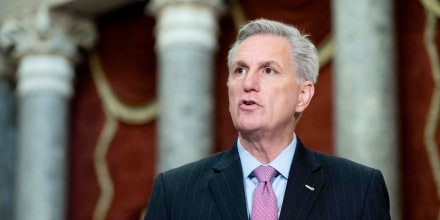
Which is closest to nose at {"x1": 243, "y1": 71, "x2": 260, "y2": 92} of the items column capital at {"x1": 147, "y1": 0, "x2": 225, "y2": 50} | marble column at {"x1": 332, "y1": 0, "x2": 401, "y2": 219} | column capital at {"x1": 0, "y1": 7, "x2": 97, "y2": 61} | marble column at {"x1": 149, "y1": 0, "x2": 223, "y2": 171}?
marble column at {"x1": 332, "y1": 0, "x2": 401, "y2": 219}

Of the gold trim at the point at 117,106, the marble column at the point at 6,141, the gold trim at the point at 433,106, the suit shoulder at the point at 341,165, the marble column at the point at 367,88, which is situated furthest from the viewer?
the marble column at the point at 6,141

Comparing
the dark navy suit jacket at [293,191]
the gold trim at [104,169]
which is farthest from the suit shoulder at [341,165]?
the gold trim at [104,169]

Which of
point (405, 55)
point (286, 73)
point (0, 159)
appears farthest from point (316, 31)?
point (286, 73)

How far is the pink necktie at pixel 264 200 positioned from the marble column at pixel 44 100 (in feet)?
17.9

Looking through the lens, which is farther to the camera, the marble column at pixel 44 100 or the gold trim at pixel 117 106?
the marble column at pixel 44 100

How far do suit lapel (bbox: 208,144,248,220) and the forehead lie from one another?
0.23 m

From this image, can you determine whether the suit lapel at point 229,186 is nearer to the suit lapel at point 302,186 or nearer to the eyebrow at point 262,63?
the suit lapel at point 302,186

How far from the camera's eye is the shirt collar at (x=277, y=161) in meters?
2.03

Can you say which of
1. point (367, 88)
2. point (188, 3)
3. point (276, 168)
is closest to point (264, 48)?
point (276, 168)

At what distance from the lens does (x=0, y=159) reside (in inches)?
315

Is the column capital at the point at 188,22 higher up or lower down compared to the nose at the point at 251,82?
higher up

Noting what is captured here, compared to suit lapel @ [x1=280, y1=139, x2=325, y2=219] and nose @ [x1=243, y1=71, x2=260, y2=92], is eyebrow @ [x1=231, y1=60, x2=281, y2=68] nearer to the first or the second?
nose @ [x1=243, y1=71, x2=260, y2=92]

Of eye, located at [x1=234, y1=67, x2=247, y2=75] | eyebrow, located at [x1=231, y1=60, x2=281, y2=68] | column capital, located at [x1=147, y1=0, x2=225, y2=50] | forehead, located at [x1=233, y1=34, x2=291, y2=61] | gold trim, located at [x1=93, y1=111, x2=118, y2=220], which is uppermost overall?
column capital, located at [x1=147, y1=0, x2=225, y2=50]

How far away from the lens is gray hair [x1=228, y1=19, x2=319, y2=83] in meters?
2.08
